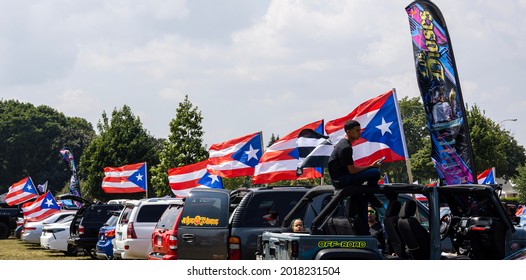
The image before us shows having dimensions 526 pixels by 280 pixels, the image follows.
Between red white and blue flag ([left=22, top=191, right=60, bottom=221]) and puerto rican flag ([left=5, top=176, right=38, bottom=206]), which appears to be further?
puerto rican flag ([left=5, top=176, right=38, bottom=206])

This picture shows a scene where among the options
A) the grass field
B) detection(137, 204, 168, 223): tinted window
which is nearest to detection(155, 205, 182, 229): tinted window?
detection(137, 204, 168, 223): tinted window

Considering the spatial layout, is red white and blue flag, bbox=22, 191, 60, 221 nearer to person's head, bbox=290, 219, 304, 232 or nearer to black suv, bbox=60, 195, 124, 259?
black suv, bbox=60, 195, 124, 259

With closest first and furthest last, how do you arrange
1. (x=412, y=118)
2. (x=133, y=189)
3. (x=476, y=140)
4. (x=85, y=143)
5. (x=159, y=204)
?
(x=159, y=204), (x=133, y=189), (x=476, y=140), (x=412, y=118), (x=85, y=143)

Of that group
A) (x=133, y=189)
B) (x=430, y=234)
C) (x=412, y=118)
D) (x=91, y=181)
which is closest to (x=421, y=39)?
(x=430, y=234)

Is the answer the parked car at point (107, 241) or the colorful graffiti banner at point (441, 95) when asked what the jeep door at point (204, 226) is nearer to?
the colorful graffiti banner at point (441, 95)

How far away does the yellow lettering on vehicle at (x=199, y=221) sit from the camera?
542 inches

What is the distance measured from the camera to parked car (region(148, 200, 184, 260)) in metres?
14.7

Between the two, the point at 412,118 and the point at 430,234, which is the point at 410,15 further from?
the point at 412,118

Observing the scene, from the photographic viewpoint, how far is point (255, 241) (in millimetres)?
13023

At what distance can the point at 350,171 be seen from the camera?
31.4ft

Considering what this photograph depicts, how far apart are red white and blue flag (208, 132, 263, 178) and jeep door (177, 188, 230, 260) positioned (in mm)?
13343

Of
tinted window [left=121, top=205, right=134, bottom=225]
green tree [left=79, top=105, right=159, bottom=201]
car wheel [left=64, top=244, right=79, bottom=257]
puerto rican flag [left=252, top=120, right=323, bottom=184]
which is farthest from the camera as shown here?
green tree [left=79, top=105, right=159, bottom=201]
